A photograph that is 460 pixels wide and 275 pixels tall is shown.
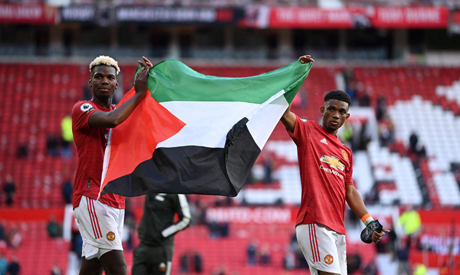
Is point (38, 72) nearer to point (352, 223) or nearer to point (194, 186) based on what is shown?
point (352, 223)

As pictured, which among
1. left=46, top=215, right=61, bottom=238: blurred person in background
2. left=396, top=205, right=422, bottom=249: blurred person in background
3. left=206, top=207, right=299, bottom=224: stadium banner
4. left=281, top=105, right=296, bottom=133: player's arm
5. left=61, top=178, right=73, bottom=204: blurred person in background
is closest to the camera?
left=281, top=105, right=296, bottom=133: player's arm

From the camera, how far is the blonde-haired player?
529 centimetres

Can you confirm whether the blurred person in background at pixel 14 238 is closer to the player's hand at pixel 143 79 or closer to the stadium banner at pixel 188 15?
the stadium banner at pixel 188 15

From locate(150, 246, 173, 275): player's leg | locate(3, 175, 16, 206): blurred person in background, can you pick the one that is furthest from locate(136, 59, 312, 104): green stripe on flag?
locate(3, 175, 16, 206): blurred person in background

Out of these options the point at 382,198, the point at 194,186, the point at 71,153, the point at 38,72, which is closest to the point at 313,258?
the point at 194,186

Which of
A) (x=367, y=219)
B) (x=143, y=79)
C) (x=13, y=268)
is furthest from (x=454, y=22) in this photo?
(x=143, y=79)

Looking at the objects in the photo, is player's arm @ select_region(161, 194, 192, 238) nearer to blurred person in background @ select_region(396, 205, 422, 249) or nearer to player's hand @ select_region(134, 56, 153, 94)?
player's hand @ select_region(134, 56, 153, 94)

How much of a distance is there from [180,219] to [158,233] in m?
0.33

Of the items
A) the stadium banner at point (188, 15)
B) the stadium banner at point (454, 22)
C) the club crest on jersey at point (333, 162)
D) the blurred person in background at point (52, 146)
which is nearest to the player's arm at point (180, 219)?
the club crest on jersey at point (333, 162)

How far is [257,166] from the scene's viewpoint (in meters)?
23.5

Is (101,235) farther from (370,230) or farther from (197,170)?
(370,230)

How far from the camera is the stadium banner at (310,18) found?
2980 cm

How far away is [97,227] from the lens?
5.28 m

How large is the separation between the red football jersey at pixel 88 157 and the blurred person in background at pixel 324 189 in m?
1.67
